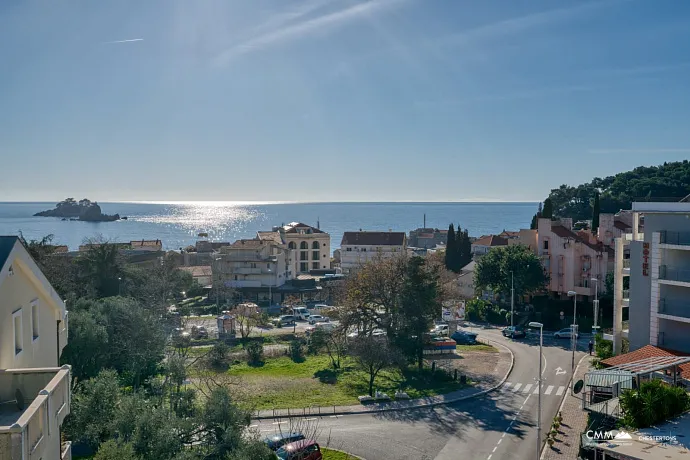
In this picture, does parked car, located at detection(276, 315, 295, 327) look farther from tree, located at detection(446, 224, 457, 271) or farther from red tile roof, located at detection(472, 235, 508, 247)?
red tile roof, located at detection(472, 235, 508, 247)

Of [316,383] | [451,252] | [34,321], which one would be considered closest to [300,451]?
[34,321]

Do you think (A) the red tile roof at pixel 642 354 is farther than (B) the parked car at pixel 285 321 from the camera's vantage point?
No

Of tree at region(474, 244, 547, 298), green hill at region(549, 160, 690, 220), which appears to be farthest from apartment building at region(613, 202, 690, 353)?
green hill at region(549, 160, 690, 220)

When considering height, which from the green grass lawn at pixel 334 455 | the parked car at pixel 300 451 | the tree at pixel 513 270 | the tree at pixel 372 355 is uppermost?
the tree at pixel 513 270

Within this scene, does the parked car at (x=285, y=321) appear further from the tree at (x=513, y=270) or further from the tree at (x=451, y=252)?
the tree at (x=451, y=252)

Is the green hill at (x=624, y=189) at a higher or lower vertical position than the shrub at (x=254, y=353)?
higher

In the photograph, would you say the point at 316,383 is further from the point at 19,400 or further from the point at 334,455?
the point at 19,400

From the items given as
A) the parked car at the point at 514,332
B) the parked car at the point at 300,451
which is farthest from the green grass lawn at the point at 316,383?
the parked car at the point at 514,332
